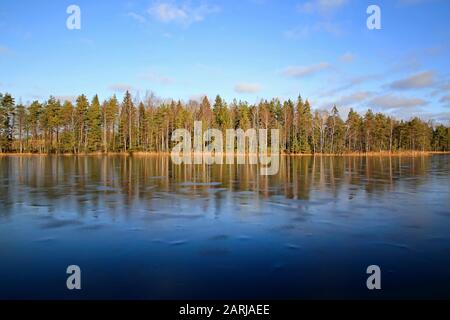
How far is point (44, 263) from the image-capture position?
697 centimetres

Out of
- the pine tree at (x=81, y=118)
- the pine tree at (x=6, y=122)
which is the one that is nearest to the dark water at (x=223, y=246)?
the pine tree at (x=81, y=118)

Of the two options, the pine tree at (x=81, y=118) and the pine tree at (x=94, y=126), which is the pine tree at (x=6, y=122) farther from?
the pine tree at (x=94, y=126)

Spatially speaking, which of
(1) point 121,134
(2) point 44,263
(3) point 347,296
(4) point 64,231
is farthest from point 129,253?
(1) point 121,134

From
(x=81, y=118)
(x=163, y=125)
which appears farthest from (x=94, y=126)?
(x=163, y=125)

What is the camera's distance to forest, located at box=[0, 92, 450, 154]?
72.6 m

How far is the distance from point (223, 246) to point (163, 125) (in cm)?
7170

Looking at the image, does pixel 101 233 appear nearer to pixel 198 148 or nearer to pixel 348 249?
pixel 348 249

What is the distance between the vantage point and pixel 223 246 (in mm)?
8148

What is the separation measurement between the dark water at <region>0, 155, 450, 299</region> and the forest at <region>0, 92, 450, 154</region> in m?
63.9

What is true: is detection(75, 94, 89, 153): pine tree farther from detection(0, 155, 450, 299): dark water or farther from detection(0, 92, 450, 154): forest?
detection(0, 155, 450, 299): dark water

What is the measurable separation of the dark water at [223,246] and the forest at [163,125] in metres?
63.9

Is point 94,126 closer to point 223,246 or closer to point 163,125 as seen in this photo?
point 163,125

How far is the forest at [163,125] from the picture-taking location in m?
72.6

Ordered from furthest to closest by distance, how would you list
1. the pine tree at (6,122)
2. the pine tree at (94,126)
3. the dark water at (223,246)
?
the pine tree at (94,126) < the pine tree at (6,122) < the dark water at (223,246)
